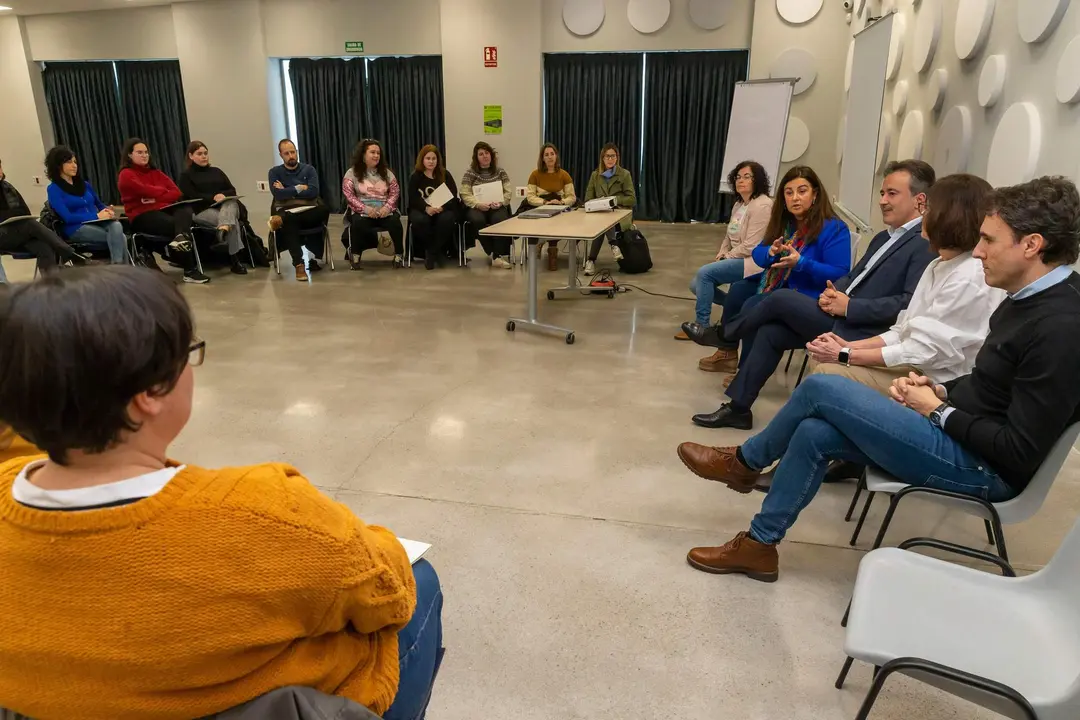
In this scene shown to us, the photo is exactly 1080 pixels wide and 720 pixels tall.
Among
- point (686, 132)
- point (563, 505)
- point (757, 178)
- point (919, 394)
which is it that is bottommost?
point (563, 505)

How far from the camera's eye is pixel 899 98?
5137mm

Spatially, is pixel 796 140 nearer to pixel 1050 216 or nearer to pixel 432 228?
pixel 432 228

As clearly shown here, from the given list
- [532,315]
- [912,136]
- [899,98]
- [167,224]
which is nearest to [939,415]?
[532,315]

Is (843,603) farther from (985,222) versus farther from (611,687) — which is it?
(985,222)

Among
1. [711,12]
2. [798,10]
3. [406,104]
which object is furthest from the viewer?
[406,104]

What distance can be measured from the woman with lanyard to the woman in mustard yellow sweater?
2904 mm

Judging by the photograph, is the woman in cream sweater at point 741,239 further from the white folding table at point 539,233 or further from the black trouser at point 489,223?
the black trouser at point 489,223

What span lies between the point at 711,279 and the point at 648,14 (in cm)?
525

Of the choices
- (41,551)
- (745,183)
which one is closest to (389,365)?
(745,183)

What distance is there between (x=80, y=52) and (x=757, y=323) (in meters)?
11.1

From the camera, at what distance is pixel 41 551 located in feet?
2.30

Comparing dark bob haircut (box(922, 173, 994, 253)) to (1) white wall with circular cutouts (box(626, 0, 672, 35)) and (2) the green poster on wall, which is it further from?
(2) the green poster on wall

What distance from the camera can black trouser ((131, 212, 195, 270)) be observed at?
5.89m

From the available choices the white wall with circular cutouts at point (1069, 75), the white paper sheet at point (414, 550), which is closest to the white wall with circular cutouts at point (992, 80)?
the white wall with circular cutouts at point (1069, 75)
